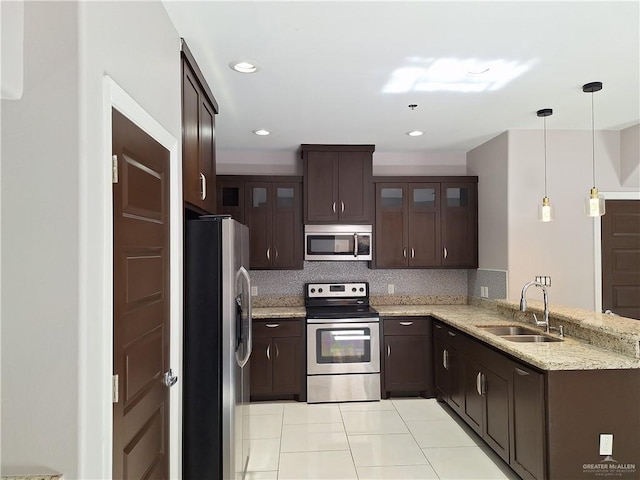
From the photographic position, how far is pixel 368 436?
138 inches

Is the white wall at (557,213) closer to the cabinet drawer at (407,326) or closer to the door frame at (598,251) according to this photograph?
the door frame at (598,251)

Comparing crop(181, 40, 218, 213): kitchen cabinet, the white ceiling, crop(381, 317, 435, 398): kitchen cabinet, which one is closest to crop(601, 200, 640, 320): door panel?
the white ceiling

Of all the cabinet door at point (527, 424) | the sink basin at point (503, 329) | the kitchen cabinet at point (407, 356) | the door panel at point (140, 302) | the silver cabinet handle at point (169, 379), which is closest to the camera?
the door panel at point (140, 302)

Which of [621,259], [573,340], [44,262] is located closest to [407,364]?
[573,340]

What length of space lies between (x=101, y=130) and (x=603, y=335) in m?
2.88

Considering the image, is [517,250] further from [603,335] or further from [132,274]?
[132,274]

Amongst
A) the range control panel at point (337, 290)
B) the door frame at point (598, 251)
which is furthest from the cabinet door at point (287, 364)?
the door frame at point (598, 251)

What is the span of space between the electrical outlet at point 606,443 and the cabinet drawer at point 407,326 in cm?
213

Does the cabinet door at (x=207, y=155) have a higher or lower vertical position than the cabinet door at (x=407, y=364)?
higher

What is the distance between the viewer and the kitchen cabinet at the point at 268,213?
459 centimetres

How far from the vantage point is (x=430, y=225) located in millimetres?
4773

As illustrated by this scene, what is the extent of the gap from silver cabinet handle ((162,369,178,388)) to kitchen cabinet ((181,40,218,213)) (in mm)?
890

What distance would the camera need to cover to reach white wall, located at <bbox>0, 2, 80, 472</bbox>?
3.89 feet

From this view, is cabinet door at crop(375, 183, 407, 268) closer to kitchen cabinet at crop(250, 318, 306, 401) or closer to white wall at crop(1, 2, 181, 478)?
kitchen cabinet at crop(250, 318, 306, 401)
